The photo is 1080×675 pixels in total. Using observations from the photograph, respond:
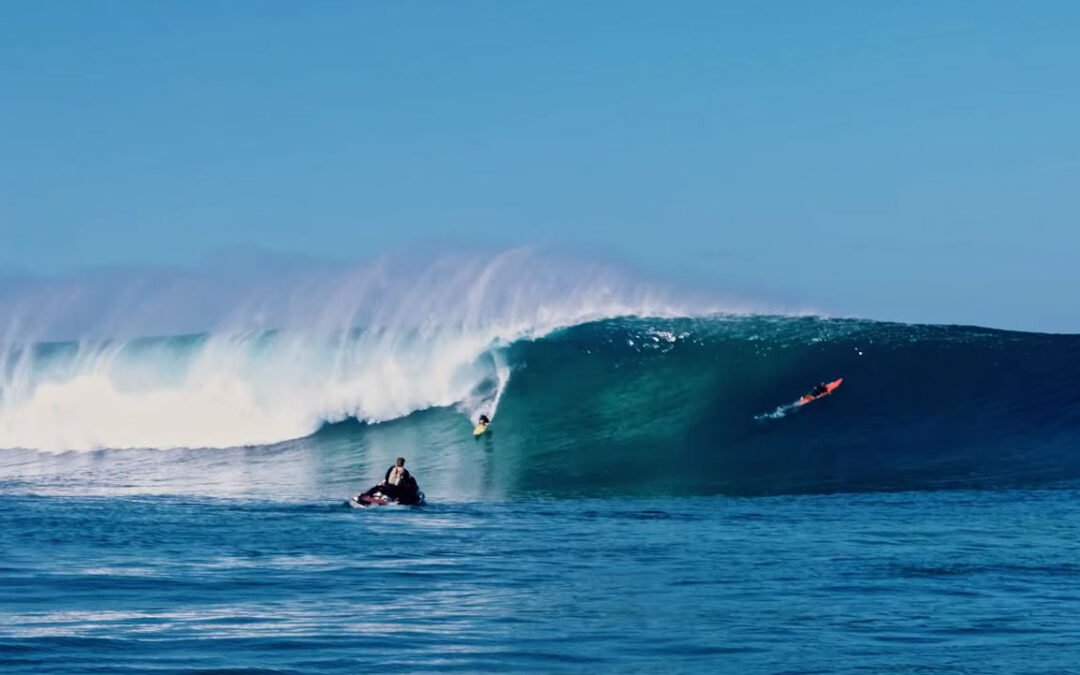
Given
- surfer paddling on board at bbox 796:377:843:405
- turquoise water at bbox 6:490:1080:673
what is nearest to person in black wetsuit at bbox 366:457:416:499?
turquoise water at bbox 6:490:1080:673

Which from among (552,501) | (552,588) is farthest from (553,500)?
(552,588)

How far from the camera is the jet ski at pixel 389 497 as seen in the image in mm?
17688

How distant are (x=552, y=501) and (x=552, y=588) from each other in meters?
6.63

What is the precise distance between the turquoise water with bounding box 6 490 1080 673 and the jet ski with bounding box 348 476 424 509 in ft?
2.13

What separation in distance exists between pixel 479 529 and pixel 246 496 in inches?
205

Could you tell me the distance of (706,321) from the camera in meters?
29.1

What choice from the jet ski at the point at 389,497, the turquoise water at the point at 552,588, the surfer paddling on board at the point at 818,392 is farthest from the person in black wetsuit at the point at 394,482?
the surfer paddling on board at the point at 818,392

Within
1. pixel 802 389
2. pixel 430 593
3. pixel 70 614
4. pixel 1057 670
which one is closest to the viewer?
pixel 1057 670

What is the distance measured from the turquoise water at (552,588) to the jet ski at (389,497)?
65 cm

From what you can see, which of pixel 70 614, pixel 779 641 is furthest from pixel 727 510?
pixel 70 614

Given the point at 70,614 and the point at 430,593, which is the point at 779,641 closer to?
the point at 430,593

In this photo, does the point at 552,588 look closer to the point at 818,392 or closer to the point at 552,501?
the point at 552,501

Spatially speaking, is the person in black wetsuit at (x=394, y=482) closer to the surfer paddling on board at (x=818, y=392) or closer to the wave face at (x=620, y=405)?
the wave face at (x=620, y=405)

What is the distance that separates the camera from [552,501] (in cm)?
1792
